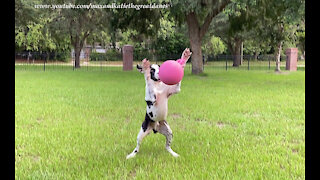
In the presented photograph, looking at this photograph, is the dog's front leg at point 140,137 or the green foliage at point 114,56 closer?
the dog's front leg at point 140,137

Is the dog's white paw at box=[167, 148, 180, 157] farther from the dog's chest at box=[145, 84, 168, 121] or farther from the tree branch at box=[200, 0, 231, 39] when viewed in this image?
the tree branch at box=[200, 0, 231, 39]

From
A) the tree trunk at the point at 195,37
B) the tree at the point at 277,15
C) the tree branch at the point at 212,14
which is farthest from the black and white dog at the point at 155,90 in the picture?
the tree trunk at the point at 195,37

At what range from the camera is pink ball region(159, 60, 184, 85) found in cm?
327

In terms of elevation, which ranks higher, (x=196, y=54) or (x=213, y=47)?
(x=213, y=47)

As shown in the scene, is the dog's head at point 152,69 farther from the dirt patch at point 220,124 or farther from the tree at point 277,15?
the tree at point 277,15

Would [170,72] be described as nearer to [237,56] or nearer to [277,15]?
[277,15]

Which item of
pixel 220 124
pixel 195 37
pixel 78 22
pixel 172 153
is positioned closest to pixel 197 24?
pixel 195 37

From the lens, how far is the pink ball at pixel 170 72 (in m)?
3.27

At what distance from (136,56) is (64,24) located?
7.84 meters

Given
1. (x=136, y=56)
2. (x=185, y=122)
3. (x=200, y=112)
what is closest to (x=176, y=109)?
(x=200, y=112)

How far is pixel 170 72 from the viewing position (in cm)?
326

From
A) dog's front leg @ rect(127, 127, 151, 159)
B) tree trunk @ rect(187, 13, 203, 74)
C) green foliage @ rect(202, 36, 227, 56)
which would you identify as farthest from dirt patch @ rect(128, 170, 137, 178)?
green foliage @ rect(202, 36, 227, 56)

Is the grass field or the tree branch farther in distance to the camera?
the tree branch

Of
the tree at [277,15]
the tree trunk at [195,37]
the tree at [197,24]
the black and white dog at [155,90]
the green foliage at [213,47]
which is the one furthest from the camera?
the green foliage at [213,47]
